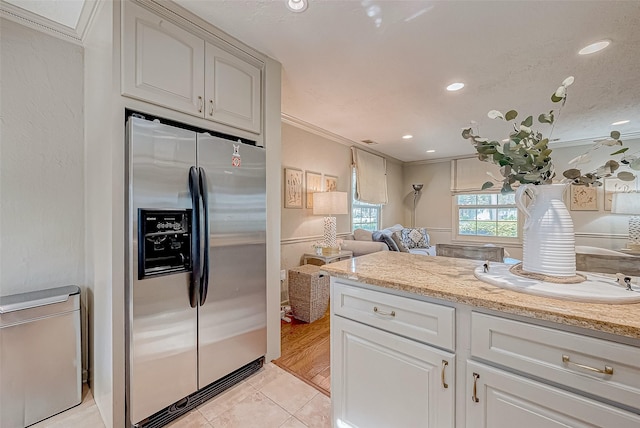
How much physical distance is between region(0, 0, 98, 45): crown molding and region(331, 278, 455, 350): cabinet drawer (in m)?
2.20

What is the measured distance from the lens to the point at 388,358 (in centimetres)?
118

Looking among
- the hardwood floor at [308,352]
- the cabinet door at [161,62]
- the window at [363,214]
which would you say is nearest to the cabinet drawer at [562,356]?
the hardwood floor at [308,352]

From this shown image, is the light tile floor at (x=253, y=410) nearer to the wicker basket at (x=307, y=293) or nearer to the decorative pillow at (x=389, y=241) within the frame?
the wicker basket at (x=307, y=293)

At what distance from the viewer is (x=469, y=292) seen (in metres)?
1.00

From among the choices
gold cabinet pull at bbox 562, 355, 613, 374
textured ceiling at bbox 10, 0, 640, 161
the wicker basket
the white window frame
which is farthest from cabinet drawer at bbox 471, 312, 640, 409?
the white window frame

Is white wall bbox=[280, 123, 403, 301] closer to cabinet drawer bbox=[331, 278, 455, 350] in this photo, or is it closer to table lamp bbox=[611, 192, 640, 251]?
cabinet drawer bbox=[331, 278, 455, 350]

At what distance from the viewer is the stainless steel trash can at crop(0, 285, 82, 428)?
1521mm

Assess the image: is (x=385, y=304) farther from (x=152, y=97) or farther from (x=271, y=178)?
(x=152, y=97)

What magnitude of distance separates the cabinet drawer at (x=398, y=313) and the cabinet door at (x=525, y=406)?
0.47ft

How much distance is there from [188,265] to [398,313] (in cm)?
126

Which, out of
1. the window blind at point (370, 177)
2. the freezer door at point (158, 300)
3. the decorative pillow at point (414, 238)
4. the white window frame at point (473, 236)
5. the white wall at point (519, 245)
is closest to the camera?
the freezer door at point (158, 300)

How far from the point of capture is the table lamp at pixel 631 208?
4121 millimetres

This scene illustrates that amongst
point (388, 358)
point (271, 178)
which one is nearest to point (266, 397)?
point (388, 358)

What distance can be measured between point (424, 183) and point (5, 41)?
255 inches
